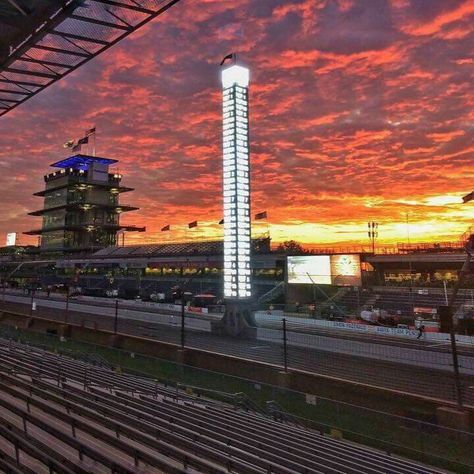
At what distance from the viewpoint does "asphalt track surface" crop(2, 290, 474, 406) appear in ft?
61.7

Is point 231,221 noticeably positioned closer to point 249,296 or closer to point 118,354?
point 249,296

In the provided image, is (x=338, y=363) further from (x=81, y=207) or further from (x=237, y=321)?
(x=81, y=207)

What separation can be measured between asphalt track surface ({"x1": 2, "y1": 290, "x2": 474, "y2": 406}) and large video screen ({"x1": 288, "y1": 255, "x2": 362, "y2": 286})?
1554 centimetres

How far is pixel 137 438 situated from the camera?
Result: 250 inches

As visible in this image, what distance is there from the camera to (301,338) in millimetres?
27641

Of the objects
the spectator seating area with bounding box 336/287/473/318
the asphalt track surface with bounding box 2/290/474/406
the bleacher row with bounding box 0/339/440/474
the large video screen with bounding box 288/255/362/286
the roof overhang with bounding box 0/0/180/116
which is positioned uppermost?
the roof overhang with bounding box 0/0/180/116

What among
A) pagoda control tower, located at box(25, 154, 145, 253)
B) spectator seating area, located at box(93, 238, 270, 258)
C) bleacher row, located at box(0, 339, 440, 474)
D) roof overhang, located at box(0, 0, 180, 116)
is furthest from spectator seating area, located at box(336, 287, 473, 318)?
pagoda control tower, located at box(25, 154, 145, 253)

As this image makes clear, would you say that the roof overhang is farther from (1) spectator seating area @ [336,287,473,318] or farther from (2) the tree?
(2) the tree

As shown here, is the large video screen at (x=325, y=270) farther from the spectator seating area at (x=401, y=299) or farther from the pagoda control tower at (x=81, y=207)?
the pagoda control tower at (x=81, y=207)

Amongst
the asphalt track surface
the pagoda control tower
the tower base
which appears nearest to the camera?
the asphalt track surface

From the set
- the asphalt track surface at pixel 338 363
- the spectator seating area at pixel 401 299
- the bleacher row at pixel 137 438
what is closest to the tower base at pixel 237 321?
the asphalt track surface at pixel 338 363

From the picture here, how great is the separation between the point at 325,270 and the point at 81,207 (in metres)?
94.6

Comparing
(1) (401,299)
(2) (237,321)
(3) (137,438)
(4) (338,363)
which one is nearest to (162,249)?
(1) (401,299)

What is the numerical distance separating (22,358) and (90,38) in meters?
13.4
